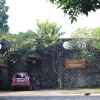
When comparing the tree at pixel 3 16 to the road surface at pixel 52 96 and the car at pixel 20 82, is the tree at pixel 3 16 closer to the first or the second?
the car at pixel 20 82

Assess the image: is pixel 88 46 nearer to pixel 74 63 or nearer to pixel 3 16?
pixel 74 63

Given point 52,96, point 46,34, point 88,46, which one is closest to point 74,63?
point 88,46

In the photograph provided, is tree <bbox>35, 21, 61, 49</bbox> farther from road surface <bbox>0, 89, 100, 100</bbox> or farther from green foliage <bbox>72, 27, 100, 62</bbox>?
road surface <bbox>0, 89, 100, 100</bbox>

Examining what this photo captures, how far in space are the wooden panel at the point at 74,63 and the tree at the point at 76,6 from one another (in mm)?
32191

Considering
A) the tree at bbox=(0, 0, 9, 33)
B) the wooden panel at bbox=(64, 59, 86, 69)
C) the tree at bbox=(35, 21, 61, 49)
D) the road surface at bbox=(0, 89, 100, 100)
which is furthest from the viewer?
the tree at bbox=(0, 0, 9, 33)

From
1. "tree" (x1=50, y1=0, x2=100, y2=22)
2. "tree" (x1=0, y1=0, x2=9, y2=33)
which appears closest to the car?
"tree" (x1=50, y1=0, x2=100, y2=22)

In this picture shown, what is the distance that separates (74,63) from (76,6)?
32.8 metres

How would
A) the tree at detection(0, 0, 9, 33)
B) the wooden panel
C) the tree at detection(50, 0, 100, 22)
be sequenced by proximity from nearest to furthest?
the tree at detection(50, 0, 100, 22) → the wooden panel → the tree at detection(0, 0, 9, 33)

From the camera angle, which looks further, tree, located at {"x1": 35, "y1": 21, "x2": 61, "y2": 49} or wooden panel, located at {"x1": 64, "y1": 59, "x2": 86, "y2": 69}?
tree, located at {"x1": 35, "y1": 21, "x2": 61, "y2": 49}

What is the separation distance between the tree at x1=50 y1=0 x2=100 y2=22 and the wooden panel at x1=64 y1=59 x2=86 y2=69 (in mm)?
32191

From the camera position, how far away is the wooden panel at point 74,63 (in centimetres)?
4112

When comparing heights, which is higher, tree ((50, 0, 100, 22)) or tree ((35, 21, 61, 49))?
tree ((35, 21, 61, 49))

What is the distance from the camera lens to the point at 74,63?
135 feet

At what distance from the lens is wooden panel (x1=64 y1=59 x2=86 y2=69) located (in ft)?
135
